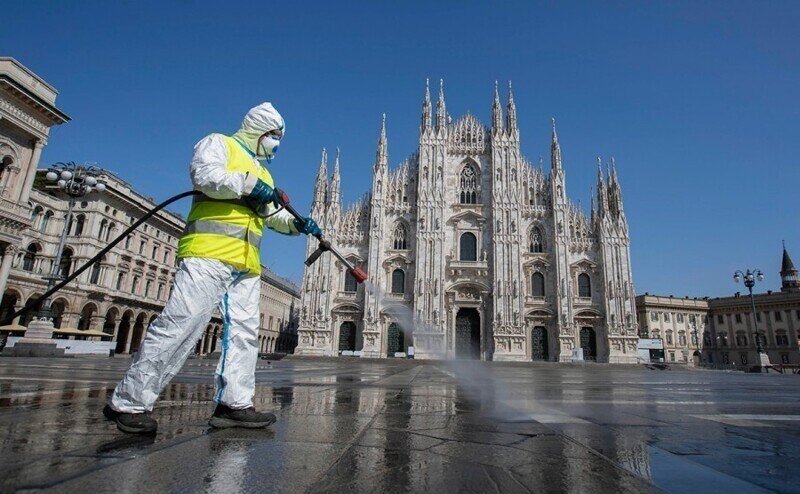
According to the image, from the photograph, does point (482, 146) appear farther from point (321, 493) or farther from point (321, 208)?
point (321, 493)

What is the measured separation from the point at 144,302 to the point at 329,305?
1478 centimetres

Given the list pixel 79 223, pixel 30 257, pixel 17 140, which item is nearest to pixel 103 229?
pixel 79 223

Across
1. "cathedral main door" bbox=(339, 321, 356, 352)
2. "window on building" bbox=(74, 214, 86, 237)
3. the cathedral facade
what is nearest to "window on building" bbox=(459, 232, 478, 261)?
the cathedral facade

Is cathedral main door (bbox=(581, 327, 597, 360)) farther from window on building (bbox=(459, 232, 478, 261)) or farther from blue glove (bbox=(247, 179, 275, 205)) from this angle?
blue glove (bbox=(247, 179, 275, 205))

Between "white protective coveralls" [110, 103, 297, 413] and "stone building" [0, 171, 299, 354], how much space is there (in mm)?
24857

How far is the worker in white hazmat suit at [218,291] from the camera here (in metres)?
2.28

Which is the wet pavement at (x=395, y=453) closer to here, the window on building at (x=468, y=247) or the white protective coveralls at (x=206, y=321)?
the white protective coveralls at (x=206, y=321)

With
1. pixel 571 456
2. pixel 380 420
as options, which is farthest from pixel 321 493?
pixel 380 420

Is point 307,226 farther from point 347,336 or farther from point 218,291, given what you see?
point 347,336

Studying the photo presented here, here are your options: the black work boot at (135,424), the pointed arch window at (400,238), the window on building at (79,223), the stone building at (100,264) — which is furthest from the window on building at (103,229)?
the black work boot at (135,424)

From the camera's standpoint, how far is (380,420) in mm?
2631

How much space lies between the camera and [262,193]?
8.75 ft

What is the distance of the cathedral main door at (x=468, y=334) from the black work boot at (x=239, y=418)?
27.3 meters

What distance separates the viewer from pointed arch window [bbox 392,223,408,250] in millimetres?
30281
